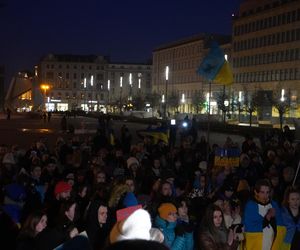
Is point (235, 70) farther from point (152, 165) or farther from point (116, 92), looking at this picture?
point (152, 165)

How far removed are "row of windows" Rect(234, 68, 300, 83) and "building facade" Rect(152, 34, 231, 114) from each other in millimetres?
4566

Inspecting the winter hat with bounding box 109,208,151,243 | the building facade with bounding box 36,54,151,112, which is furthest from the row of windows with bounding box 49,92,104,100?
the winter hat with bounding box 109,208,151,243

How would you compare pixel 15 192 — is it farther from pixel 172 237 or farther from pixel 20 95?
pixel 20 95

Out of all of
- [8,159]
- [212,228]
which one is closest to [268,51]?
[8,159]

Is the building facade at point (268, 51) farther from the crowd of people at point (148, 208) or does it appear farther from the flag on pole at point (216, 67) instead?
the crowd of people at point (148, 208)

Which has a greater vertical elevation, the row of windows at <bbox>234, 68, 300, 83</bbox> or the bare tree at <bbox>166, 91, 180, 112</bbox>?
the row of windows at <bbox>234, 68, 300, 83</bbox>

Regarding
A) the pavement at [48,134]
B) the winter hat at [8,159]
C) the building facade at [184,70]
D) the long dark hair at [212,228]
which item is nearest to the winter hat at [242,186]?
the long dark hair at [212,228]

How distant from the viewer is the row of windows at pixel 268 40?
8350 cm

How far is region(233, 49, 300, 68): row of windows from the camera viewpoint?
8372cm

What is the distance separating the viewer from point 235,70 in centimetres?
9944

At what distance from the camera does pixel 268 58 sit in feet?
298

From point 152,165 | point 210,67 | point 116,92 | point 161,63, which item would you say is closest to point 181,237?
point 152,165

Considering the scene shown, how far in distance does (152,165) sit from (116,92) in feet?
475

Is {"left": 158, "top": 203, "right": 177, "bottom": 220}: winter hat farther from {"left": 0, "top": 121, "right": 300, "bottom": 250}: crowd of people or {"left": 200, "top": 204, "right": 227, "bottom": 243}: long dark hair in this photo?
{"left": 200, "top": 204, "right": 227, "bottom": 243}: long dark hair
